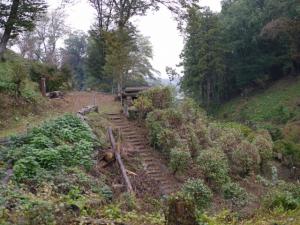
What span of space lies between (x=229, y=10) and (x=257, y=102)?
10.0 meters

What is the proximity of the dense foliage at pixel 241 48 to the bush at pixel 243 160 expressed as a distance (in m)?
22.4

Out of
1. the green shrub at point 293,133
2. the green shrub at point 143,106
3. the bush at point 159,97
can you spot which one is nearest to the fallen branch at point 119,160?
the green shrub at point 143,106

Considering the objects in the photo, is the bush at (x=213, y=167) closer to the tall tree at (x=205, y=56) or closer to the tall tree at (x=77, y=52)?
the tall tree at (x=205, y=56)

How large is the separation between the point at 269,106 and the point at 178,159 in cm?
2447

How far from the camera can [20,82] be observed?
610 inches

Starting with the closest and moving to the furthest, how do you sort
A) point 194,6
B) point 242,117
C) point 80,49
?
1. point 194,6
2. point 242,117
3. point 80,49

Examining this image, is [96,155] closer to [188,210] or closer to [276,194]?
[276,194]

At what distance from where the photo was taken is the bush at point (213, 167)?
42.9 feet

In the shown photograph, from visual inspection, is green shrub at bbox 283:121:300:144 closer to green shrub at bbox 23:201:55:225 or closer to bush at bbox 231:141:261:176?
bush at bbox 231:141:261:176

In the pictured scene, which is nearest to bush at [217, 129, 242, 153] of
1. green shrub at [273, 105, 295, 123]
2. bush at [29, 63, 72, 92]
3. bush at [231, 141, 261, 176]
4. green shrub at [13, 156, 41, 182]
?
bush at [231, 141, 261, 176]

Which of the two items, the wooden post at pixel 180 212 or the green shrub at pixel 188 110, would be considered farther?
the green shrub at pixel 188 110

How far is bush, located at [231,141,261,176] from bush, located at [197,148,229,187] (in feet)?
5.45

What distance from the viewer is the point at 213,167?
519 inches

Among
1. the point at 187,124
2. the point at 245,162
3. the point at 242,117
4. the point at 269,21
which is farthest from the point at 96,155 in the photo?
the point at 269,21
